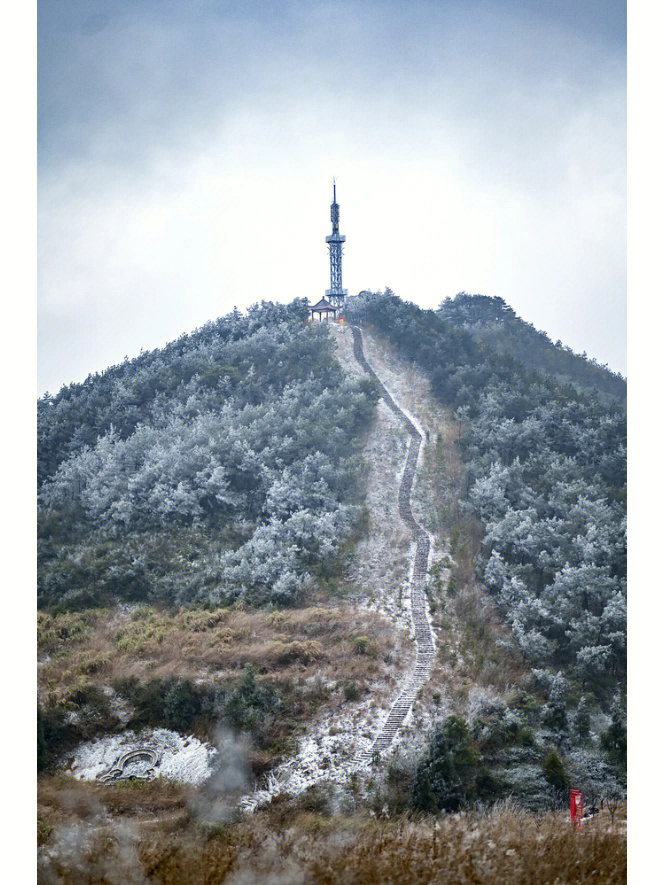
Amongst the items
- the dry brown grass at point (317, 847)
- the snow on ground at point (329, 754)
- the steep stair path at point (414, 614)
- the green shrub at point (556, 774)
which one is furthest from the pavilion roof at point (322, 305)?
the dry brown grass at point (317, 847)

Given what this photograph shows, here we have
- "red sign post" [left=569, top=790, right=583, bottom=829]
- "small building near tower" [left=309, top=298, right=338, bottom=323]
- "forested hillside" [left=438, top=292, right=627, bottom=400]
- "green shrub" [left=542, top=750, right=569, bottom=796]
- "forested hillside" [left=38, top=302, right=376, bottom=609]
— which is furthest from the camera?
"small building near tower" [left=309, top=298, right=338, bottom=323]

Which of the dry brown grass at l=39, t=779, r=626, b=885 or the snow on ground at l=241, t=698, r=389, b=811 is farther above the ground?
the snow on ground at l=241, t=698, r=389, b=811

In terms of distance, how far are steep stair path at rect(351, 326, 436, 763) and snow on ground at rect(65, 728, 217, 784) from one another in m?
1.94

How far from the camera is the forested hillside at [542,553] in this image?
24.2ft

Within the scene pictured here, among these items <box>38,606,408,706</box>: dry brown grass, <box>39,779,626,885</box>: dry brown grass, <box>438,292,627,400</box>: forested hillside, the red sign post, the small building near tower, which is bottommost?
<box>39,779,626,885</box>: dry brown grass

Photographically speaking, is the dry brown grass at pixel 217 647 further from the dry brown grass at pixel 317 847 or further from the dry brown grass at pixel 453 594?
the dry brown grass at pixel 317 847

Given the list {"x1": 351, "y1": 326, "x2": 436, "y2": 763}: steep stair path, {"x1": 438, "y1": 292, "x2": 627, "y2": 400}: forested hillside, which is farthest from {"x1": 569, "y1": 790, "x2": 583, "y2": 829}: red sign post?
{"x1": 438, "y1": 292, "x2": 627, "y2": 400}: forested hillside

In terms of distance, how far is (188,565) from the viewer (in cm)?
1047

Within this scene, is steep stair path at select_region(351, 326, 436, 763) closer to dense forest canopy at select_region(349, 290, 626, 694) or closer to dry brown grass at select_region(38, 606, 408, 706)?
dry brown grass at select_region(38, 606, 408, 706)

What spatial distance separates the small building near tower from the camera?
1717 cm
